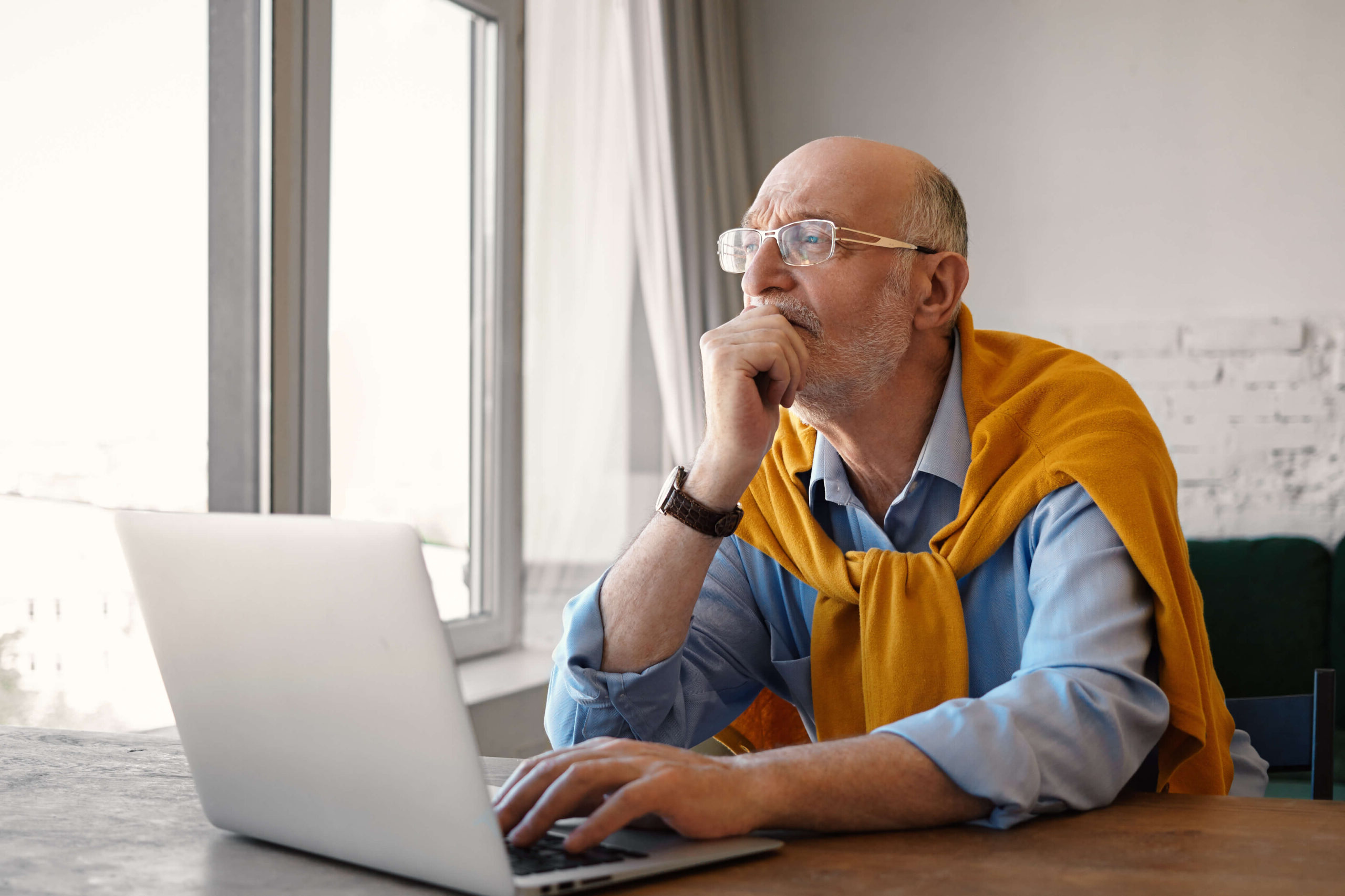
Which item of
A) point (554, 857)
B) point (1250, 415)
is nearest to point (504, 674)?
point (554, 857)

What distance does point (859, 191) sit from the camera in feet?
4.62

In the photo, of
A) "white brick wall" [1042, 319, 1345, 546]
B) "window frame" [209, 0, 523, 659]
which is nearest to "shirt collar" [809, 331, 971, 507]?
"window frame" [209, 0, 523, 659]

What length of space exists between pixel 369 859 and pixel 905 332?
96 centimetres

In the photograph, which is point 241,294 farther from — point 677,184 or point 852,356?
point 677,184

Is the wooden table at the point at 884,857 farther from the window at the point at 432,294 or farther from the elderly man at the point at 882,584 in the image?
the window at the point at 432,294

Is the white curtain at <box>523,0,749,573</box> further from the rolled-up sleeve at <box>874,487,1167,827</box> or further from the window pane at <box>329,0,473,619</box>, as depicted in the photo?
the rolled-up sleeve at <box>874,487,1167,827</box>

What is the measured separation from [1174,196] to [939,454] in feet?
7.53

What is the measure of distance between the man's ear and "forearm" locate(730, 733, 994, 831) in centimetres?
72

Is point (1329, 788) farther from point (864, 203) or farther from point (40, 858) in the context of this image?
point (40, 858)

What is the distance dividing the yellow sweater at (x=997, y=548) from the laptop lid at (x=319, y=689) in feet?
2.21

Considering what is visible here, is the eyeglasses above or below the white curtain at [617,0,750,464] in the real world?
below

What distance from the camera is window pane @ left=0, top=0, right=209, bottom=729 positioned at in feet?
5.85

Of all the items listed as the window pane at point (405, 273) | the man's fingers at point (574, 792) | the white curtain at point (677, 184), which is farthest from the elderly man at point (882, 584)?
the white curtain at point (677, 184)

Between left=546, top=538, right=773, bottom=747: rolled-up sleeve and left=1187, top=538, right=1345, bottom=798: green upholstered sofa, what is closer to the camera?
left=546, top=538, right=773, bottom=747: rolled-up sleeve
